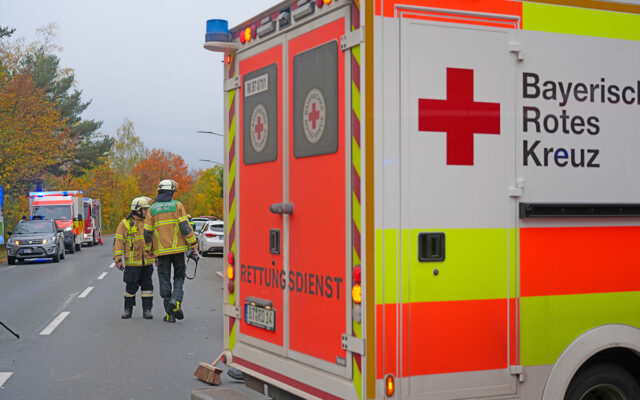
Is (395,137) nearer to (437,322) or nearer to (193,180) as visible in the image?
(437,322)

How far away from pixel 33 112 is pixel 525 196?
43246 mm

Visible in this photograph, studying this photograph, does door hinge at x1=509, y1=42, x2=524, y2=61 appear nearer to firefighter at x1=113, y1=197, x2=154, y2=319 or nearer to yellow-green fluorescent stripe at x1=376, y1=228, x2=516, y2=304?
yellow-green fluorescent stripe at x1=376, y1=228, x2=516, y2=304

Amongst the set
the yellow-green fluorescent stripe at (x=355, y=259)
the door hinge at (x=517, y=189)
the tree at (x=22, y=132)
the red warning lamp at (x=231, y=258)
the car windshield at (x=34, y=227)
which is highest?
the tree at (x=22, y=132)

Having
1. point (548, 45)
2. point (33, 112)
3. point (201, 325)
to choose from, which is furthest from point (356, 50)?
point (33, 112)

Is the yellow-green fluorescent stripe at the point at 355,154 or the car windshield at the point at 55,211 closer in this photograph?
the yellow-green fluorescent stripe at the point at 355,154

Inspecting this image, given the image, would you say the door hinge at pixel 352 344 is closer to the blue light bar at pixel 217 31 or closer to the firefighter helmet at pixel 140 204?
the blue light bar at pixel 217 31

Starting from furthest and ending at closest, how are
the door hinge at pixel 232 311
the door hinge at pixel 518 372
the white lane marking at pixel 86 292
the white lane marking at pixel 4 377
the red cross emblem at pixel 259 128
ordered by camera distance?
the white lane marking at pixel 86 292
the white lane marking at pixel 4 377
the door hinge at pixel 232 311
the red cross emblem at pixel 259 128
the door hinge at pixel 518 372

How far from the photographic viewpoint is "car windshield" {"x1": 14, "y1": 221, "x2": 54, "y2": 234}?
27719mm

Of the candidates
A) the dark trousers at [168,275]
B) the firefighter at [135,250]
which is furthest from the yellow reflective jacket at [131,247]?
the dark trousers at [168,275]

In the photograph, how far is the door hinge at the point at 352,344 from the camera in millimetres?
4094

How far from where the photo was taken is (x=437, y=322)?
4152 mm

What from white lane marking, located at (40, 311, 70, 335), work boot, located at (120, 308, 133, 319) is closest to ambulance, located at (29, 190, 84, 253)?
white lane marking, located at (40, 311, 70, 335)

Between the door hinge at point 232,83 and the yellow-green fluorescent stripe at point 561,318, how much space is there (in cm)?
259

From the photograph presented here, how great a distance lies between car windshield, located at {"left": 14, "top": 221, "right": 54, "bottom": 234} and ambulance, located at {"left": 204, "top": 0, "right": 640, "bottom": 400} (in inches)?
979
